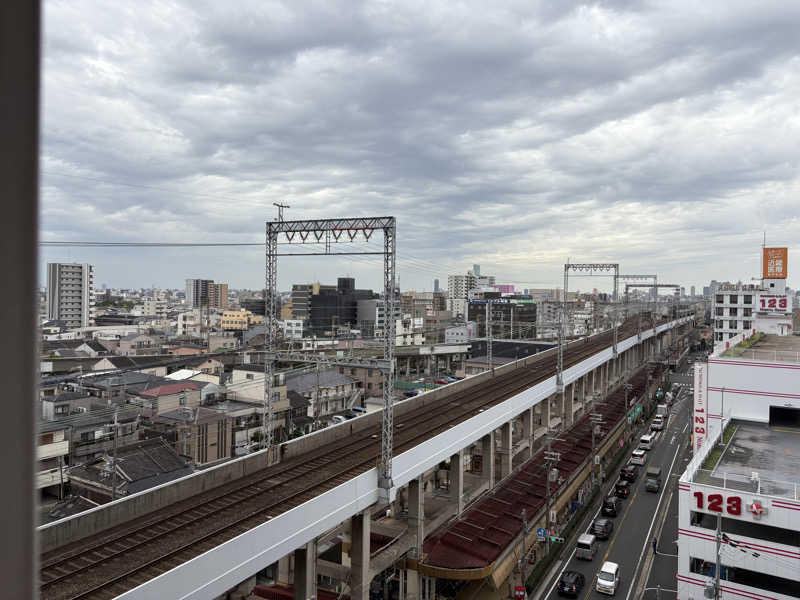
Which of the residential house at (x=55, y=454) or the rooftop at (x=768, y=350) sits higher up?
the rooftop at (x=768, y=350)

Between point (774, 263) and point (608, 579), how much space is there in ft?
106

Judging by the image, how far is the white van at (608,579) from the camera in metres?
11.4

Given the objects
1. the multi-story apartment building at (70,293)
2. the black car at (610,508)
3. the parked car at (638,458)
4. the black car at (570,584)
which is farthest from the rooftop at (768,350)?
the multi-story apartment building at (70,293)

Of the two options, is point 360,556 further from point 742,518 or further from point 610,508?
point 610,508

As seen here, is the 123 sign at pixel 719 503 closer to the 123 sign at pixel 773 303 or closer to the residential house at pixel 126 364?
the residential house at pixel 126 364

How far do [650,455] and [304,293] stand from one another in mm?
36894

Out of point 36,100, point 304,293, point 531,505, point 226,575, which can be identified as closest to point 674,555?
point 531,505

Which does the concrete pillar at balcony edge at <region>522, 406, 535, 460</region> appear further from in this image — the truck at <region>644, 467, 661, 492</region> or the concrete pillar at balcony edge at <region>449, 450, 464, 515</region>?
the concrete pillar at balcony edge at <region>449, 450, 464, 515</region>

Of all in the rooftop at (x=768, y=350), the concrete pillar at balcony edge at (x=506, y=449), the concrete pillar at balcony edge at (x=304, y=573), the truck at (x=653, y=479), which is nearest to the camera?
the concrete pillar at balcony edge at (x=304, y=573)

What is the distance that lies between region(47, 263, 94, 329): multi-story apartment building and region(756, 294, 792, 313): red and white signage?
50.7m

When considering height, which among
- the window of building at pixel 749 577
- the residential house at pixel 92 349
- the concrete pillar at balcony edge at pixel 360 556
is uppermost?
the residential house at pixel 92 349

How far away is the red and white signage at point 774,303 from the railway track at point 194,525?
28.3 meters

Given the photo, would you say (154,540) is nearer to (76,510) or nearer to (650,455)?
(76,510)

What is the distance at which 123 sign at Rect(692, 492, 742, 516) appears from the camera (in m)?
9.16
